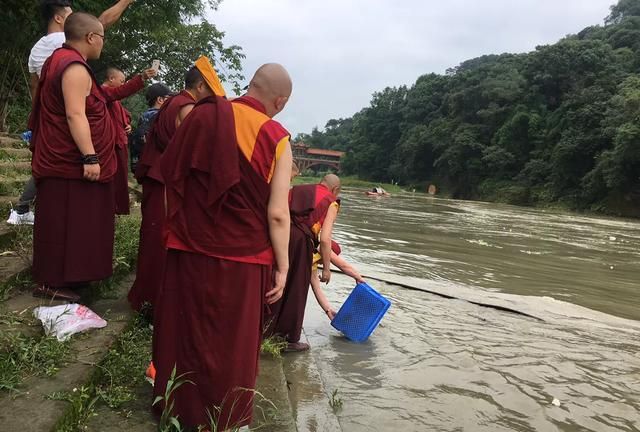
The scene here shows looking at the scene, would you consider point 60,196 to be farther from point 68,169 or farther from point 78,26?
point 78,26

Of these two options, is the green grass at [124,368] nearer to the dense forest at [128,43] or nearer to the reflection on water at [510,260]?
the dense forest at [128,43]

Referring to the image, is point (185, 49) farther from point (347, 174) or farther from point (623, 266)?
point (347, 174)

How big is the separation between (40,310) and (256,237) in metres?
1.33

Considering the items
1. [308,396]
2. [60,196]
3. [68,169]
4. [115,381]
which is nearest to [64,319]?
[115,381]

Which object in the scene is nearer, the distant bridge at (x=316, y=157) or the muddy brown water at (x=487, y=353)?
the muddy brown water at (x=487, y=353)

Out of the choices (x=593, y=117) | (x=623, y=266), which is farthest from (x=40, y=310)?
(x=593, y=117)

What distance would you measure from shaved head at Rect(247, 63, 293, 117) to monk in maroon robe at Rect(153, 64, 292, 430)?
12 cm

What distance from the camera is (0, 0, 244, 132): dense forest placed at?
8.84 meters

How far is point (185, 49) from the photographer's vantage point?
2038 cm

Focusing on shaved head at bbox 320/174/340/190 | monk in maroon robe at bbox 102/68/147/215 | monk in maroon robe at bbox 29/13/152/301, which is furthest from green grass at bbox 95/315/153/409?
shaved head at bbox 320/174/340/190

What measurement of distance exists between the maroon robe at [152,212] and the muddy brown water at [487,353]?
46.7 inches

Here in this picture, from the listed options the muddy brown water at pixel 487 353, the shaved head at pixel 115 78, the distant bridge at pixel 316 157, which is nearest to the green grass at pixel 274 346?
the muddy brown water at pixel 487 353

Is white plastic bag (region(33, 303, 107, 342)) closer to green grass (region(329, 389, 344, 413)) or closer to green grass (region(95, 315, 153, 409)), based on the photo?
green grass (region(95, 315, 153, 409))

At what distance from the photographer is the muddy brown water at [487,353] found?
3270mm
